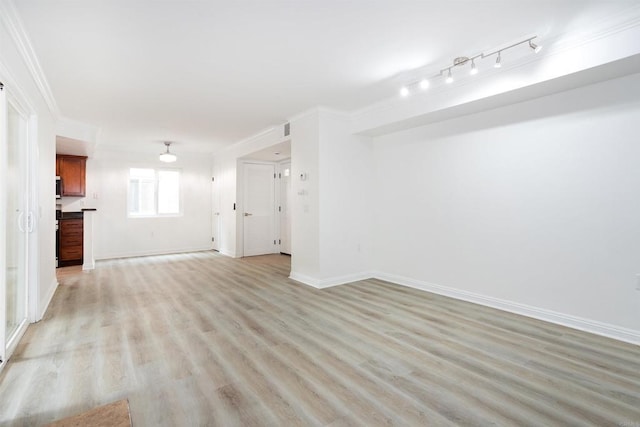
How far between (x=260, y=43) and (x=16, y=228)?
2877 mm

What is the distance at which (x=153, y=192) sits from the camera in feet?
24.8

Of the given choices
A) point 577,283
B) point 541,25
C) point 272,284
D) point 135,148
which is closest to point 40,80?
point 272,284

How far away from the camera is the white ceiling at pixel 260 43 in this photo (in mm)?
2230

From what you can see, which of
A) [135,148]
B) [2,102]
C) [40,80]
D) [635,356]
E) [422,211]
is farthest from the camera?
[135,148]

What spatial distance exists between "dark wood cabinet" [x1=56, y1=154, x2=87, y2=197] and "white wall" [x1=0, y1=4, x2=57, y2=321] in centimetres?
249

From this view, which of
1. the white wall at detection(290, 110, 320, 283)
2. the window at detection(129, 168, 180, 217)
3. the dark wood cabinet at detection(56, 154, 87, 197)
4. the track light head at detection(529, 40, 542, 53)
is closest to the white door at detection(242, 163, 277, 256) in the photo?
the window at detection(129, 168, 180, 217)

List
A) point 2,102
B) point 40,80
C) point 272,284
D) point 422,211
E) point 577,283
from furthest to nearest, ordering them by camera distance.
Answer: point 272,284, point 422,211, point 40,80, point 577,283, point 2,102

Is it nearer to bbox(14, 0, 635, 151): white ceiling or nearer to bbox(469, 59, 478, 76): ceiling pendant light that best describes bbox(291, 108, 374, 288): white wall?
bbox(14, 0, 635, 151): white ceiling

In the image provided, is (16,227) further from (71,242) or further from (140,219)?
(140,219)

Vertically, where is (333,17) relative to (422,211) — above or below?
above

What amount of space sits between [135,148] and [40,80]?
4.10 metres

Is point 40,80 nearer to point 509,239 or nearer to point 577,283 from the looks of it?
point 509,239

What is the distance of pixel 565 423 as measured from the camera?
5.60ft

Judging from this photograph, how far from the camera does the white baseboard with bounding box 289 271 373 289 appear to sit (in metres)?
4.51
